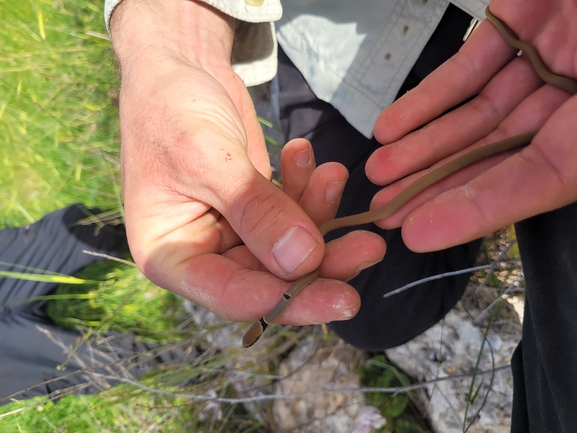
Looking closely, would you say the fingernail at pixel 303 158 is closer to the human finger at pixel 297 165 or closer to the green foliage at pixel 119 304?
the human finger at pixel 297 165

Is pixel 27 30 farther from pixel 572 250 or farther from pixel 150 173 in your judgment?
pixel 572 250

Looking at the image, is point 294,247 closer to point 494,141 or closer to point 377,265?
point 494,141

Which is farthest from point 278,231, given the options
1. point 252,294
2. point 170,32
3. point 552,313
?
point 170,32

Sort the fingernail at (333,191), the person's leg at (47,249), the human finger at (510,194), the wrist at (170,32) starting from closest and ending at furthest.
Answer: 1. the human finger at (510,194)
2. the fingernail at (333,191)
3. the wrist at (170,32)
4. the person's leg at (47,249)

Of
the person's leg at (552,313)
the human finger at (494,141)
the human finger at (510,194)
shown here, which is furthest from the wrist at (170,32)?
the person's leg at (552,313)

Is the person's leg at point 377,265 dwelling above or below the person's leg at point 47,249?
above

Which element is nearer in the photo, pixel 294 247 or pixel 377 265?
pixel 294 247

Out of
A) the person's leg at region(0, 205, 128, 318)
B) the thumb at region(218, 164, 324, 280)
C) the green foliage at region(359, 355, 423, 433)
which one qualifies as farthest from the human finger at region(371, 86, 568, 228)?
the person's leg at region(0, 205, 128, 318)

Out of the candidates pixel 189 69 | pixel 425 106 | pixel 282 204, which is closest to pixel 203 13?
pixel 189 69
